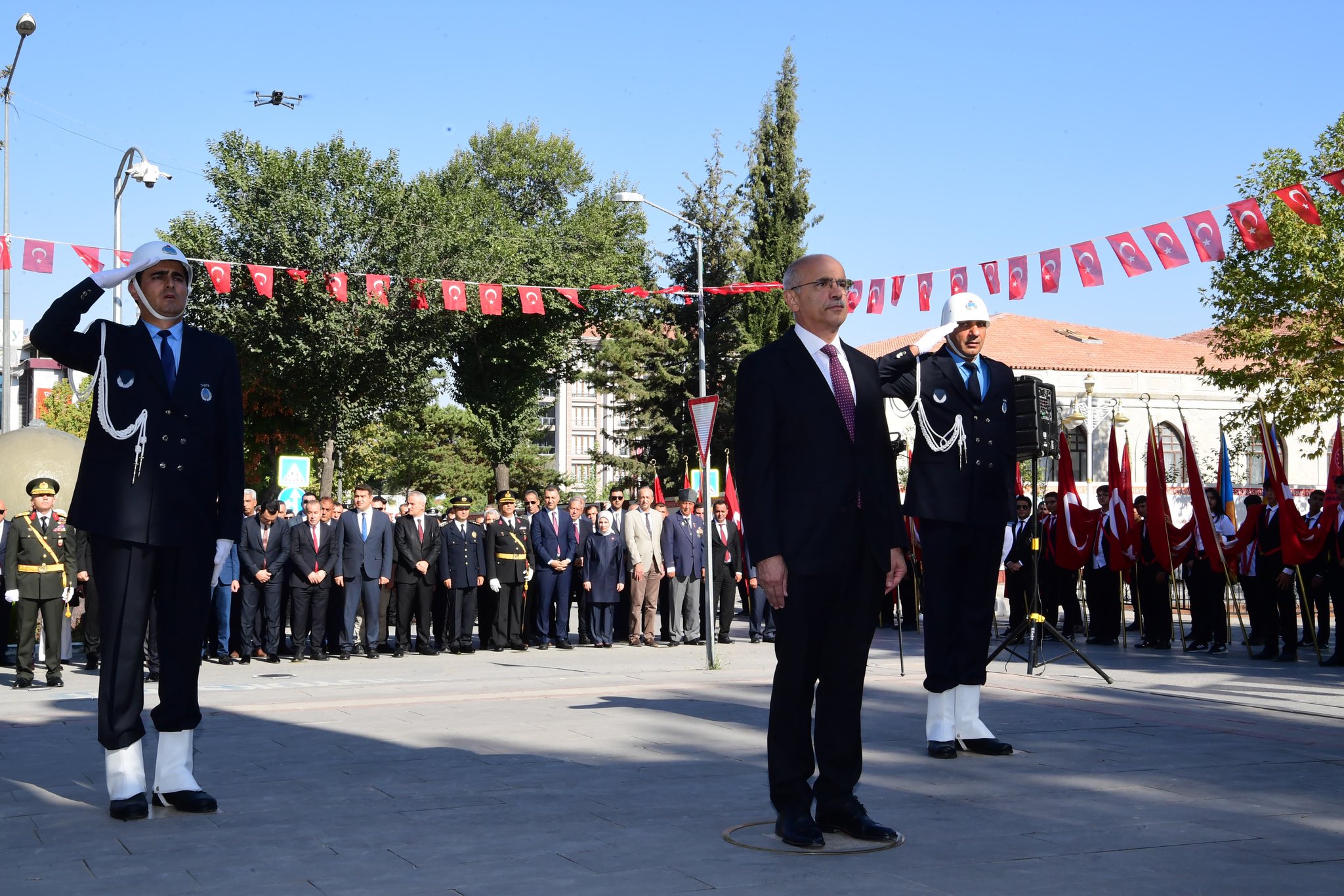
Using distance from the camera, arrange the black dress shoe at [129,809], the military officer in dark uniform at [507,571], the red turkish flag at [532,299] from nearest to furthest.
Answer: the black dress shoe at [129,809] → the military officer in dark uniform at [507,571] → the red turkish flag at [532,299]

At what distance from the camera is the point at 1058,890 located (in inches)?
164

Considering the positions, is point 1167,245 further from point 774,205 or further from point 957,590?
point 774,205

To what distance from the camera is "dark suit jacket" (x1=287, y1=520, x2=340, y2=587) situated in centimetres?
1609

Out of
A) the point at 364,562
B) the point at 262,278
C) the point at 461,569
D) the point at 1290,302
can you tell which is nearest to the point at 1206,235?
the point at 461,569

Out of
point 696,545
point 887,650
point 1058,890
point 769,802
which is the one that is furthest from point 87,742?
point 696,545

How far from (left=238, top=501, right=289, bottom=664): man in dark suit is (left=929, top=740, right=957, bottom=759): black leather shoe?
34.5ft

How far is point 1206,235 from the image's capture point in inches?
594

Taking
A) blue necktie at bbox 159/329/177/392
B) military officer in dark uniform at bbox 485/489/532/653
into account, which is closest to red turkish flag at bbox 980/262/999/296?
military officer in dark uniform at bbox 485/489/532/653

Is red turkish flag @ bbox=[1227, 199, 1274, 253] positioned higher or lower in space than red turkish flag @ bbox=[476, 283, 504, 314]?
lower

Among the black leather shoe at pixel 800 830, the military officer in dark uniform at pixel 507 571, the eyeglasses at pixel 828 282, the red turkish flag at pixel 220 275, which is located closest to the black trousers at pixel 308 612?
the military officer in dark uniform at pixel 507 571

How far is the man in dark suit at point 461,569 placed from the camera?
56.3ft

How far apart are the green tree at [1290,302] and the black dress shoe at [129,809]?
2973cm

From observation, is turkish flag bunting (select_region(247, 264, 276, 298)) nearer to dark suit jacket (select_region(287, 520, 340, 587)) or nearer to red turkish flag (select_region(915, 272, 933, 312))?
dark suit jacket (select_region(287, 520, 340, 587))

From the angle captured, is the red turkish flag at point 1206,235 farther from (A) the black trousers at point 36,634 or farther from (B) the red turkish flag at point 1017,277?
(A) the black trousers at point 36,634
